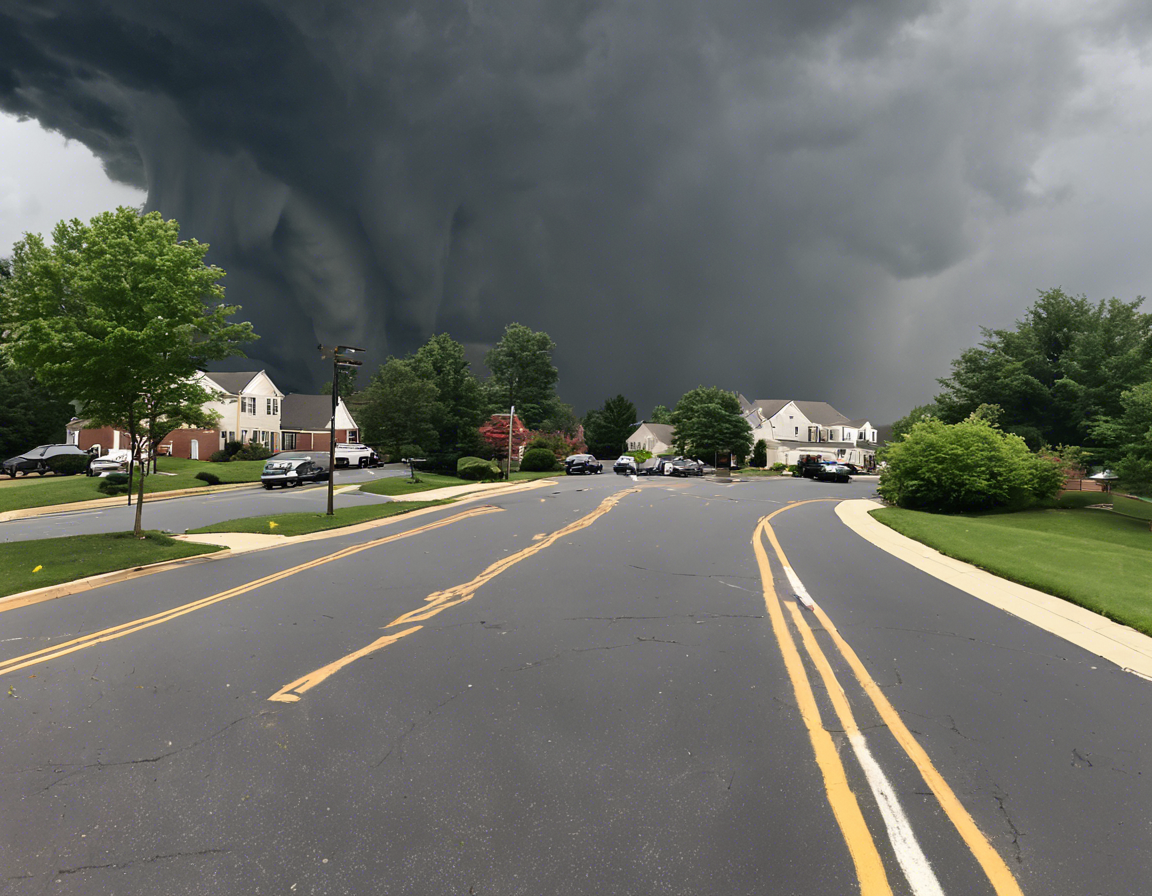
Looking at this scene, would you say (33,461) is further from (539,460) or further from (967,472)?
(967,472)

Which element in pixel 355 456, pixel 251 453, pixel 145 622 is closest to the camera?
pixel 145 622

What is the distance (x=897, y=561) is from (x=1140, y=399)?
18803 millimetres

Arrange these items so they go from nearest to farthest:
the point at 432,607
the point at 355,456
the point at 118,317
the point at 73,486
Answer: the point at 432,607, the point at 118,317, the point at 73,486, the point at 355,456

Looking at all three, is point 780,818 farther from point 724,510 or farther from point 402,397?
point 402,397

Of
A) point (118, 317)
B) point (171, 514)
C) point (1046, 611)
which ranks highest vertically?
point (118, 317)

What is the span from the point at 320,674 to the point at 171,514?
1810 centimetres

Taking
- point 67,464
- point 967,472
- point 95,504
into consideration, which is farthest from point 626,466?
point 67,464

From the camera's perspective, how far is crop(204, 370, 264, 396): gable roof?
5833cm

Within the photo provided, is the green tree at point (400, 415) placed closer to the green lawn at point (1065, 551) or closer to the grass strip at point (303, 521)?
the grass strip at point (303, 521)

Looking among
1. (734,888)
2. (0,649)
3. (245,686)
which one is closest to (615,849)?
(734,888)

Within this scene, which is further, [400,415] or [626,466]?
[626,466]

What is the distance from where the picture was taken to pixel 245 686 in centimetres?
531

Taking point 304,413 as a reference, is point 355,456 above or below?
below

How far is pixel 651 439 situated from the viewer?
101 metres
